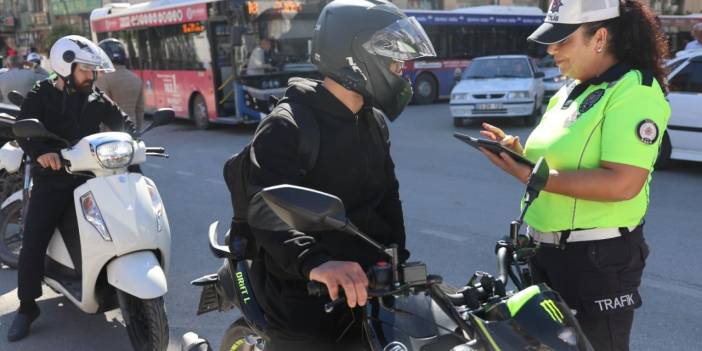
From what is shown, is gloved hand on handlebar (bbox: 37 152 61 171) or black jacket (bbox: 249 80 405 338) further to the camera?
gloved hand on handlebar (bbox: 37 152 61 171)

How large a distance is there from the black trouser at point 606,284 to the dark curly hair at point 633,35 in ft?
1.89

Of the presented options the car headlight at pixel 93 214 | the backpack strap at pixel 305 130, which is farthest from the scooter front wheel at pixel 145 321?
the backpack strap at pixel 305 130

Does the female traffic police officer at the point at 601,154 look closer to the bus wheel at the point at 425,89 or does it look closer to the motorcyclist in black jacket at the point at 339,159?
the motorcyclist in black jacket at the point at 339,159

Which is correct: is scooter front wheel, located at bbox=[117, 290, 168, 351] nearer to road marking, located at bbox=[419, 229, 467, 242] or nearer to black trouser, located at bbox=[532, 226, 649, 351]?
black trouser, located at bbox=[532, 226, 649, 351]

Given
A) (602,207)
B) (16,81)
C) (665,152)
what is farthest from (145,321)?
(665,152)

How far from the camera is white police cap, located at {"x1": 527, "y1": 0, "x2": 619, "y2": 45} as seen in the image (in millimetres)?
2020

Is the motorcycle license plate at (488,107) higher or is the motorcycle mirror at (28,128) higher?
the motorcycle mirror at (28,128)

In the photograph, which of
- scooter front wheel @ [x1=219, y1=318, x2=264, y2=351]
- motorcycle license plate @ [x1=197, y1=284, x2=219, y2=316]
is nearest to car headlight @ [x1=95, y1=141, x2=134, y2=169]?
motorcycle license plate @ [x1=197, y1=284, x2=219, y2=316]

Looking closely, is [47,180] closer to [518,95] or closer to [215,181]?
[215,181]

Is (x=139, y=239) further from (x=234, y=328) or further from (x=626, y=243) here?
(x=626, y=243)

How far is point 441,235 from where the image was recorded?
19.2ft

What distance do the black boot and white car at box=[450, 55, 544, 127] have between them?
35.0 feet

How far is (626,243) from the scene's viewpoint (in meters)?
2.12

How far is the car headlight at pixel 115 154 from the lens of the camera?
→ 3.63 meters
